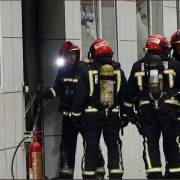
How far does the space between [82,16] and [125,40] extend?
4.61 ft

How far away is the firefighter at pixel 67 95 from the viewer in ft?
31.4

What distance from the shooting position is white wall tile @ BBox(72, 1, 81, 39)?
10.4 meters

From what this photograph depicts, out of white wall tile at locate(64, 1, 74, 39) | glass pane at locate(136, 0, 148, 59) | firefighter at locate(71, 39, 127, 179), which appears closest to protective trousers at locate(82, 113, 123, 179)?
firefighter at locate(71, 39, 127, 179)

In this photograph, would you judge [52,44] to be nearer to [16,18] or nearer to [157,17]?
[16,18]

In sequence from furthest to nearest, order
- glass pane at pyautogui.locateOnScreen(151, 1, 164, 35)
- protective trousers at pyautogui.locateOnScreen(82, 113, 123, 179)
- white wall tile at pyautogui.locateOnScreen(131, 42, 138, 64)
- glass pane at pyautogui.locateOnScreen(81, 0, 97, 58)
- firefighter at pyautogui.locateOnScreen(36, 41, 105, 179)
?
glass pane at pyautogui.locateOnScreen(151, 1, 164, 35) < white wall tile at pyautogui.locateOnScreen(131, 42, 138, 64) < glass pane at pyautogui.locateOnScreen(81, 0, 97, 58) < firefighter at pyautogui.locateOnScreen(36, 41, 105, 179) < protective trousers at pyautogui.locateOnScreen(82, 113, 123, 179)

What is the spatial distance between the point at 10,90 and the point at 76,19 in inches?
90.0

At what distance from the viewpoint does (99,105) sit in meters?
8.76

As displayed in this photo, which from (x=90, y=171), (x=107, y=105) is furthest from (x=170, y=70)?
(x=90, y=171)

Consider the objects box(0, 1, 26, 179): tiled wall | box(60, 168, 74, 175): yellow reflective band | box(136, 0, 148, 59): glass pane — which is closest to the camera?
box(0, 1, 26, 179): tiled wall

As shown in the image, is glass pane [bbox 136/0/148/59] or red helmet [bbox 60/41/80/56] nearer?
red helmet [bbox 60/41/80/56]

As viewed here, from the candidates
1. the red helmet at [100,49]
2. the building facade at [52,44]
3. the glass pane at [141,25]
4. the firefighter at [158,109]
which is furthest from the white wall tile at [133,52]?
the firefighter at [158,109]

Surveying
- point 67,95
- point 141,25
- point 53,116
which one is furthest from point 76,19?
point 141,25

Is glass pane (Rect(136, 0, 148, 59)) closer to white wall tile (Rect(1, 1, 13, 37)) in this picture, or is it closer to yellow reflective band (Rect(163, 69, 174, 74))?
yellow reflective band (Rect(163, 69, 174, 74))

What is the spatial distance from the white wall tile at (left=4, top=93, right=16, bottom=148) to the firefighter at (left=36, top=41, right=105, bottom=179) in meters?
0.92
